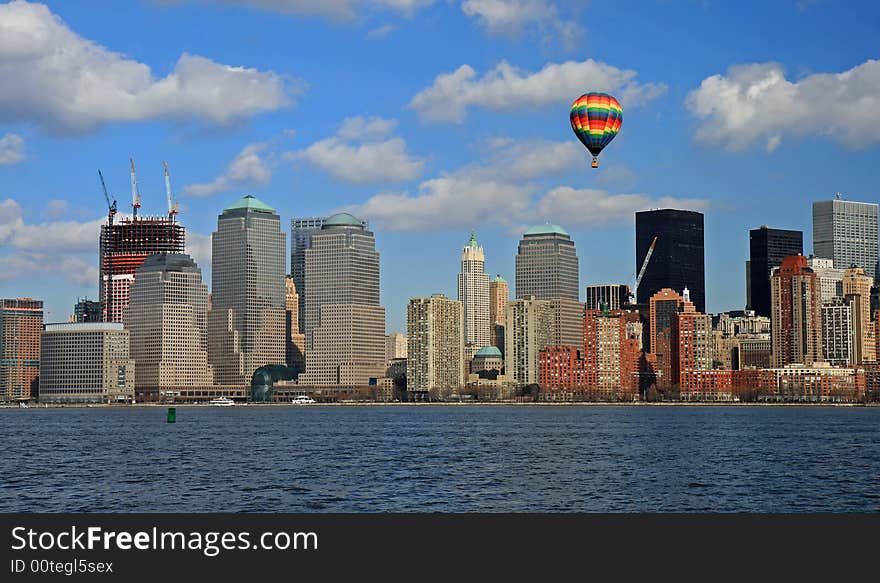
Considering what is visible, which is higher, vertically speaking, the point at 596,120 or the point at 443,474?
the point at 596,120

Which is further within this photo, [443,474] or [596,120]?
[596,120]

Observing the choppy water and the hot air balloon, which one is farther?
the hot air balloon

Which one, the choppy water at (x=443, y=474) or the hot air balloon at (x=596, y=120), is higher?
the hot air balloon at (x=596, y=120)

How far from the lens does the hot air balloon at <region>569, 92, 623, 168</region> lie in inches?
5866

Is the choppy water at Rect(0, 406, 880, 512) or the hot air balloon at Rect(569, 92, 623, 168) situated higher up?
the hot air balloon at Rect(569, 92, 623, 168)

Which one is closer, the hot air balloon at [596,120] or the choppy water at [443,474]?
the choppy water at [443,474]

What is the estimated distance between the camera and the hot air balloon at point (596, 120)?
149000mm

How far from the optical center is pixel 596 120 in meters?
149
